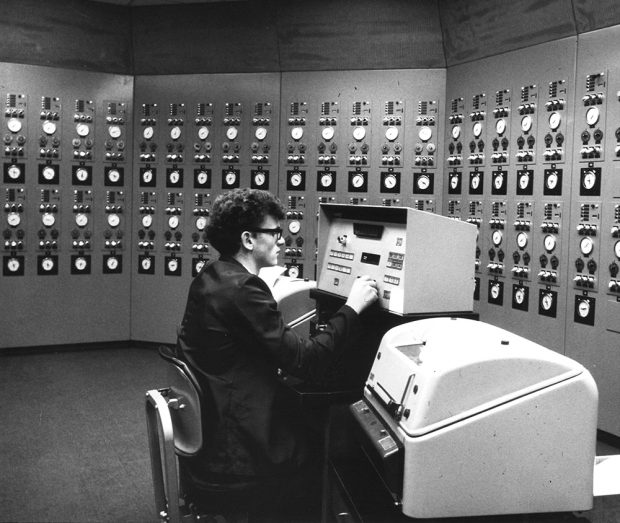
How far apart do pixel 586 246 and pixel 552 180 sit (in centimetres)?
50

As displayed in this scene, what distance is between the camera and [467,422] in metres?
1.63

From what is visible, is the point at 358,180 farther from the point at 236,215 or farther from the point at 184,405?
the point at 184,405

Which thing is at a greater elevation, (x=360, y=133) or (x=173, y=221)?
(x=360, y=133)

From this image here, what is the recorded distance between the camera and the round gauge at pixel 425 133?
5.67 metres

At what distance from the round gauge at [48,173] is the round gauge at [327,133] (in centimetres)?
226

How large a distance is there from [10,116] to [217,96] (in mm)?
1676

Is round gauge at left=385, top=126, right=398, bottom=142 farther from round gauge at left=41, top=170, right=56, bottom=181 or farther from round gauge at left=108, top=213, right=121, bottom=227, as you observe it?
round gauge at left=41, top=170, right=56, bottom=181

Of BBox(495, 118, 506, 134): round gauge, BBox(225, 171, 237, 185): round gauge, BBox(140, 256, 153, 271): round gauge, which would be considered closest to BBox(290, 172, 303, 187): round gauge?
BBox(225, 171, 237, 185): round gauge

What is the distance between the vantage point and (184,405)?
207 cm

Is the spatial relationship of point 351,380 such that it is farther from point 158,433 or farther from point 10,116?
point 10,116

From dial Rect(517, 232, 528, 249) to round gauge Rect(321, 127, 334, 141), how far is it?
1.78 meters

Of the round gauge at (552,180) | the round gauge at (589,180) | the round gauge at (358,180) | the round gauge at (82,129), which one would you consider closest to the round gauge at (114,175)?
the round gauge at (82,129)

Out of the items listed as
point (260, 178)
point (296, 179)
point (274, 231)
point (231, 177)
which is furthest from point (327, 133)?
point (274, 231)

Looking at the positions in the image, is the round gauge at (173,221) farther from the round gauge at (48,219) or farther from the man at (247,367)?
the man at (247,367)
